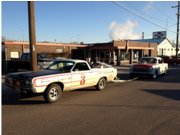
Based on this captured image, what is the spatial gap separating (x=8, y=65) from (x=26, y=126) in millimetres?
18633

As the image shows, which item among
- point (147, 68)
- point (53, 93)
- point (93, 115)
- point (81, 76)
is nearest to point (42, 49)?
point (147, 68)

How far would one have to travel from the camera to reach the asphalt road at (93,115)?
5801 millimetres

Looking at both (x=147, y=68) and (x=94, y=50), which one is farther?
(x=94, y=50)

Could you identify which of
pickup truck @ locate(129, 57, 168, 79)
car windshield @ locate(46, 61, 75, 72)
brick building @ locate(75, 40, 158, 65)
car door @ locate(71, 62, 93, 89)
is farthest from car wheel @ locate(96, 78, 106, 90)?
brick building @ locate(75, 40, 158, 65)

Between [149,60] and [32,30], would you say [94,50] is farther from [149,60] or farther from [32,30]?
[32,30]

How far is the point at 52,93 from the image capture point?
29.7ft

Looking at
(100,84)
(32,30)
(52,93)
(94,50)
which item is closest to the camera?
(52,93)

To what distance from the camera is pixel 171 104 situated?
882 centimetres

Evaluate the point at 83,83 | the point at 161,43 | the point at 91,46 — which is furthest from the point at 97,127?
the point at 161,43

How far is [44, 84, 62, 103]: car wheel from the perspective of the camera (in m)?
8.82

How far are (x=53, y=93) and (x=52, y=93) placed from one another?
50mm

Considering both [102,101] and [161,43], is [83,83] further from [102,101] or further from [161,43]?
[161,43]

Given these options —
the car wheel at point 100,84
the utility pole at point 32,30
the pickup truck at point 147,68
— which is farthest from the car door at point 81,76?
the pickup truck at point 147,68

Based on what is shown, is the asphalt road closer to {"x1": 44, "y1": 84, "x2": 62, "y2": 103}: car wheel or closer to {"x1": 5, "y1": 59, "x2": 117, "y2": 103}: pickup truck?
{"x1": 44, "y1": 84, "x2": 62, "y2": 103}: car wheel
